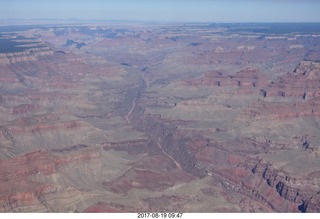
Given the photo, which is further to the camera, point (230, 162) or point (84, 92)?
point (84, 92)

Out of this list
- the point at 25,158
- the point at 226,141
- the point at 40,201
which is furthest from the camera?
the point at 226,141

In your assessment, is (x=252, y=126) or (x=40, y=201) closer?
(x=40, y=201)

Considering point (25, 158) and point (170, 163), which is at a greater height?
point (25, 158)

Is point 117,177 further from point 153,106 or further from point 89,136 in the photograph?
point 153,106

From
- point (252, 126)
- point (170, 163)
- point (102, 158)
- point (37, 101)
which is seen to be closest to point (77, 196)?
point (102, 158)

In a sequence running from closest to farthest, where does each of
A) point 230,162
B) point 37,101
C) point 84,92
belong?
point 230,162 → point 37,101 → point 84,92

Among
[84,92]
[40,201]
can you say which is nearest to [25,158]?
[40,201]

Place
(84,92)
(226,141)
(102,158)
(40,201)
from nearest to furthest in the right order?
(40,201)
(102,158)
(226,141)
(84,92)

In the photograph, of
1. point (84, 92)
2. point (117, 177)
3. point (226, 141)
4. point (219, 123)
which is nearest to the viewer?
point (117, 177)

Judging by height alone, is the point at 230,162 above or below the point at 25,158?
below

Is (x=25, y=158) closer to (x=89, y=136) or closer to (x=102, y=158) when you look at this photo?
(x=102, y=158)
